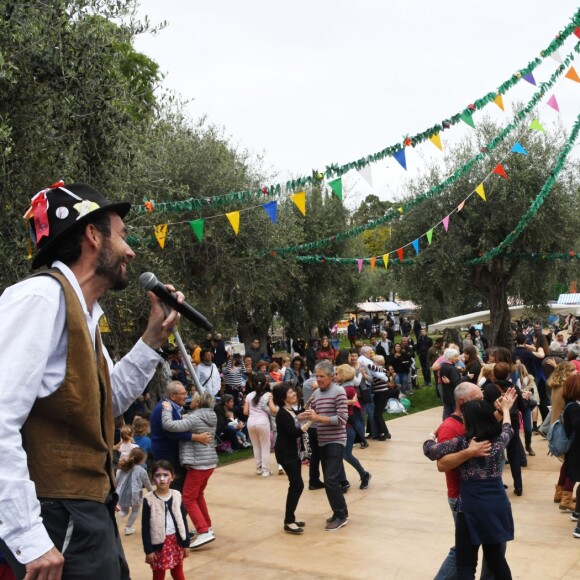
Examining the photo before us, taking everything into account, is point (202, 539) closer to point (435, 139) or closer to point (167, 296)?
point (167, 296)

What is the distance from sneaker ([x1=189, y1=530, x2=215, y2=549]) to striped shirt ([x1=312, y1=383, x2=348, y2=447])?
5.11ft

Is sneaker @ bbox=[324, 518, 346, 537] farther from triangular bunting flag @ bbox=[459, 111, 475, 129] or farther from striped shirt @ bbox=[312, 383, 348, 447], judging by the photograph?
triangular bunting flag @ bbox=[459, 111, 475, 129]

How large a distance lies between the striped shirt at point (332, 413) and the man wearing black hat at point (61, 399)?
6078 millimetres

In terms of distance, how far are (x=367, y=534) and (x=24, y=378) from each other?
6.63 metres

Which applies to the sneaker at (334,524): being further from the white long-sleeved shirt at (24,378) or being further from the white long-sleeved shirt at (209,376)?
the white long-sleeved shirt at (24,378)

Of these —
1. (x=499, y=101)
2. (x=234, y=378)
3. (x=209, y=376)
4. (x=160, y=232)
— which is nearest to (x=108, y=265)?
(x=160, y=232)

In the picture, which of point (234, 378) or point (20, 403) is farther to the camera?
point (234, 378)

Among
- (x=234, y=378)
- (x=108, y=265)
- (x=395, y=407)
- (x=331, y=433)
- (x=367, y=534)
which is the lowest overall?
(x=395, y=407)

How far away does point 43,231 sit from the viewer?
2.32 m

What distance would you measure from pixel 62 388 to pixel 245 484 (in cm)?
895

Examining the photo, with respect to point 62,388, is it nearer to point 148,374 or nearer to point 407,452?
point 148,374

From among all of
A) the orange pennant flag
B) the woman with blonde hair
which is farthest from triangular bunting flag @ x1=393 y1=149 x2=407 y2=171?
the woman with blonde hair

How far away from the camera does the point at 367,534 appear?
7965 mm

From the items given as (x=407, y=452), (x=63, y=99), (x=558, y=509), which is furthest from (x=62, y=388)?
(x=407, y=452)
